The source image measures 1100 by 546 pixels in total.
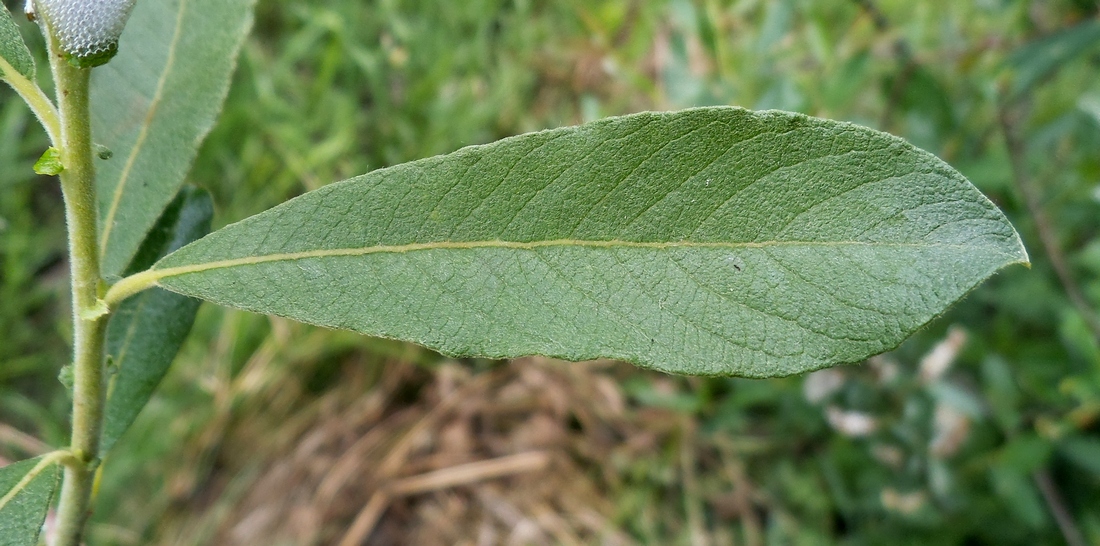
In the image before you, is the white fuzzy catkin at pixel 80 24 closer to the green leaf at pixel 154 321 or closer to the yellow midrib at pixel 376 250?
the yellow midrib at pixel 376 250

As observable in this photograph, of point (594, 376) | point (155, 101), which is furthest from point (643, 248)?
point (594, 376)

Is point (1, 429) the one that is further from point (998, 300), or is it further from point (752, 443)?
point (998, 300)

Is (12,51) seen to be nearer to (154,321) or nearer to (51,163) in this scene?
(51,163)

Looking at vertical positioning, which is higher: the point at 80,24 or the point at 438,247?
the point at 80,24

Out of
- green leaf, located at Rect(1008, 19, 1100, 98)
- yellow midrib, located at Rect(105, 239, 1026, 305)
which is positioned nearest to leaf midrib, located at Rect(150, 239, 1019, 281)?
yellow midrib, located at Rect(105, 239, 1026, 305)

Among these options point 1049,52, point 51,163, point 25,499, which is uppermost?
point 51,163

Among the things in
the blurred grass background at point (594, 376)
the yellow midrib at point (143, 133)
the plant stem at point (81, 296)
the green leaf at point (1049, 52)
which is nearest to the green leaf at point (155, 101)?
the yellow midrib at point (143, 133)
